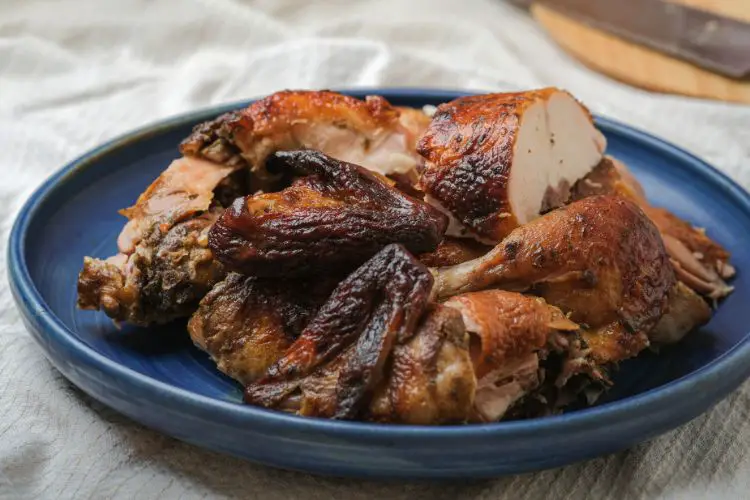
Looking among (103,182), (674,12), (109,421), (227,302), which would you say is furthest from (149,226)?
(674,12)

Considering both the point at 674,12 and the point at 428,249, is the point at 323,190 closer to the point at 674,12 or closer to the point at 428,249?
the point at 428,249

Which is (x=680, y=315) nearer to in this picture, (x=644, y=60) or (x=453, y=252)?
(x=453, y=252)

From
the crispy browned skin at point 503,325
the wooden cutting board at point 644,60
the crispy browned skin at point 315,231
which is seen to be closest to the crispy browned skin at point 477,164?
the crispy browned skin at point 315,231

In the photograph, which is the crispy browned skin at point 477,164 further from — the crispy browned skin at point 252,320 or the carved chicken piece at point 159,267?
the carved chicken piece at point 159,267

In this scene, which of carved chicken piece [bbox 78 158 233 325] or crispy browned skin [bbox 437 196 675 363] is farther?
carved chicken piece [bbox 78 158 233 325]

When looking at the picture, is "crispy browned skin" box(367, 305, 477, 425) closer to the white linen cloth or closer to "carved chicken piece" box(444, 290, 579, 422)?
"carved chicken piece" box(444, 290, 579, 422)

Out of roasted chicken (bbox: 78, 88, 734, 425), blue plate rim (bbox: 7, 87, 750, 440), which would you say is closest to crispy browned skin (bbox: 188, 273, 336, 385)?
roasted chicken (bbox: 78, 88, 734, 425)
